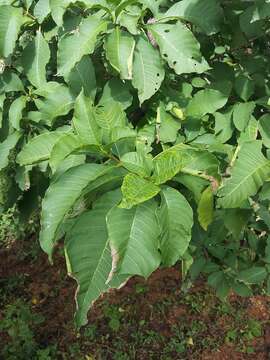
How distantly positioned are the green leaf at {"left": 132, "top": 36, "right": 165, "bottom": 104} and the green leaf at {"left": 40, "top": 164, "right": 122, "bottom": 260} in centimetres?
40

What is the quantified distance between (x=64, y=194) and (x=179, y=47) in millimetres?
640

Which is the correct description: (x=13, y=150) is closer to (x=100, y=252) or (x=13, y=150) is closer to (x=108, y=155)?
(x=108, y=155)

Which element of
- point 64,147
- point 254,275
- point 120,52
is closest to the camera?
point 64,147

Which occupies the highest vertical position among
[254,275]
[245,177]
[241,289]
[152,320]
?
[245,177]

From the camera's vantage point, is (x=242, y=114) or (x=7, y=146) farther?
(x=7, y=146)

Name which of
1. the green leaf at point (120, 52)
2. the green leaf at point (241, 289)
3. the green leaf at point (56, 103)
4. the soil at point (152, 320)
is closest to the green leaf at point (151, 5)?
the green leaf at point (120, 52)

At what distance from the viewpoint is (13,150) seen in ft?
6.32

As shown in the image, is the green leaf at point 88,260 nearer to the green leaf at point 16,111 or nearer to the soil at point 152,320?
the green leaf at point 16,111

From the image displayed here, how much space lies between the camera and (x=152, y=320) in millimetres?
3691

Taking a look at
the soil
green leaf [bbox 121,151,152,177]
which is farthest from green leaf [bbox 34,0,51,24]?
the soil

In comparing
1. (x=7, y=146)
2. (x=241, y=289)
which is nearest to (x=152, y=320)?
(x=241, y=289)

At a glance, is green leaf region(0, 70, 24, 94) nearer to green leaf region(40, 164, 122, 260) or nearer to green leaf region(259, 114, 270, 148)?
green leaf region(40, 164, 122, 260)

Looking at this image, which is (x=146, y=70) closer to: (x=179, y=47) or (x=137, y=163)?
(x=179, y=47)

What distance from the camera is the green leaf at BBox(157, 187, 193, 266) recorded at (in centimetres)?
122
